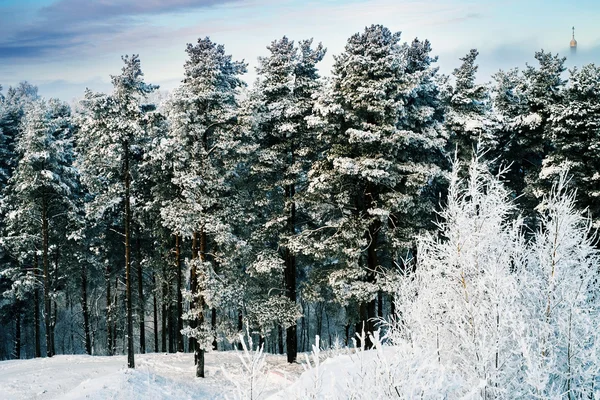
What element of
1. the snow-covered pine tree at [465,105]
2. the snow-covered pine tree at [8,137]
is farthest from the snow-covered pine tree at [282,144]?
the snow-covered pine tree at [8,137]

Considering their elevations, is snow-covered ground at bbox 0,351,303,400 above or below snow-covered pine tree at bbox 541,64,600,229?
below

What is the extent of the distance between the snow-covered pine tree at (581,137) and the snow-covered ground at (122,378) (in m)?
16.5

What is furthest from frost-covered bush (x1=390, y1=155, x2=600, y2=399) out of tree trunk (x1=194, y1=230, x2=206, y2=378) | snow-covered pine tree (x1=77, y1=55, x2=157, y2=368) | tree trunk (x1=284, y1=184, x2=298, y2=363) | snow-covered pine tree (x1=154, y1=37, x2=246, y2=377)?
snow-covered pine tree (x1=77, y1=55, x2=157, y2=368)

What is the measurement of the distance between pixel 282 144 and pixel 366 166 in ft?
16.5

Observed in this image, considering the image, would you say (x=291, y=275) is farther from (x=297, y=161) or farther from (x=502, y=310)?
(x=502, y=310)

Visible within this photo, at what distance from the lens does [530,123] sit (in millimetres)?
23906

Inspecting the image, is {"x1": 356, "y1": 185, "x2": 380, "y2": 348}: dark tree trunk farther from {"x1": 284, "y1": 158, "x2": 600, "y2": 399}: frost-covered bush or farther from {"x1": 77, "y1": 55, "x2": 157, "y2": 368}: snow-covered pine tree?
{"x1": 77, "y1": 55, "x2": 157, "y2": 368}: snow-covered pine tree

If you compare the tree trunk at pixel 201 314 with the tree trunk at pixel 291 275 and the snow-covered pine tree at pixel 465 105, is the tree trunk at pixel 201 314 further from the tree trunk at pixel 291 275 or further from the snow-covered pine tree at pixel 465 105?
the snow-covered pine tree at pixel 465 105

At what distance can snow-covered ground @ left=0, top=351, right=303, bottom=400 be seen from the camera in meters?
15.6

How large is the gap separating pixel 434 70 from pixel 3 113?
3671 centimetres

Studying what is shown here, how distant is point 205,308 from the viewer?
19.6m

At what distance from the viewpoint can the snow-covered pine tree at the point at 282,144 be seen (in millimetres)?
19500

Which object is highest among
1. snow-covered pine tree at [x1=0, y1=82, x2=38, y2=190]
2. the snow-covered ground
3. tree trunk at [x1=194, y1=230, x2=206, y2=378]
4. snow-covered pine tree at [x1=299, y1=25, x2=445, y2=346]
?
snow-covered pine tree at [x1=0, y1=82, x2=38, y2=190]

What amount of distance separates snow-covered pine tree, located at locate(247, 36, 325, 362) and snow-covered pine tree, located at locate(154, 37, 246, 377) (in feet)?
5.23
